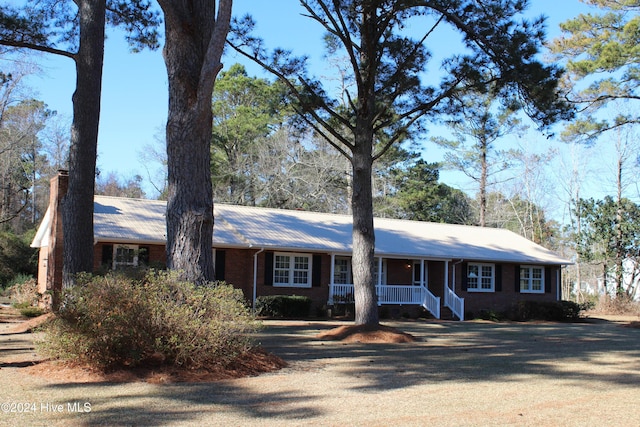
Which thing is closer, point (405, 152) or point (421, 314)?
point (421, 314)

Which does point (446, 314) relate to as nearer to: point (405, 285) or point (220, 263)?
point (405, 285)

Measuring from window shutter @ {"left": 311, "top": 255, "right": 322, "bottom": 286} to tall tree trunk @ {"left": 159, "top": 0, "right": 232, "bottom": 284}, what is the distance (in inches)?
537

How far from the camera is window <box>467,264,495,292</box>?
28.1 meters

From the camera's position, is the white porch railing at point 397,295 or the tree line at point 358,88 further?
the white porch railing at point 397,295

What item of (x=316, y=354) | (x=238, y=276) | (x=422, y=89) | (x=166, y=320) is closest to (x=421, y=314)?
(x=238, y=276)

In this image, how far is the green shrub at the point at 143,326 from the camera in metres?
8.66

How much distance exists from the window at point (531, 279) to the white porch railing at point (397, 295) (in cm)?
590

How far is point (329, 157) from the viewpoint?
38531 mm

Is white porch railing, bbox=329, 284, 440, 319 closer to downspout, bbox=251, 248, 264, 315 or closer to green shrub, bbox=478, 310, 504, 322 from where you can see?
green shrub, bbox=478, 310, 504, 322

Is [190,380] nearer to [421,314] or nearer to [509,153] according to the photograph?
[421,314]

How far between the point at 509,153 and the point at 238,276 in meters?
27.8

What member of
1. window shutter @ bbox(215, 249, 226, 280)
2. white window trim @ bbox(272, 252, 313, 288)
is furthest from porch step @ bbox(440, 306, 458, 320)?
window shutter @ bbox(215, 249, 226, 280)

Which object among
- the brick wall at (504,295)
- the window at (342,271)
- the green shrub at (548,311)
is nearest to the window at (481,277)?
the brick wall at (504,295)

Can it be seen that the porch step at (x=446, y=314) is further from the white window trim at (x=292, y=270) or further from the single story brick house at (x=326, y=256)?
the white window trim at (x=292, y=270)
